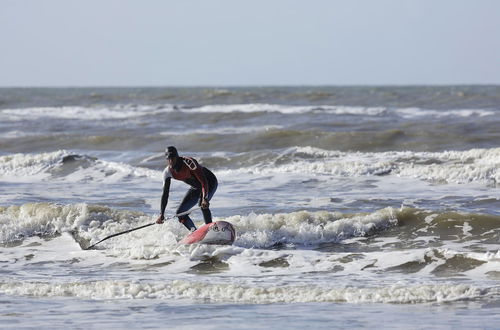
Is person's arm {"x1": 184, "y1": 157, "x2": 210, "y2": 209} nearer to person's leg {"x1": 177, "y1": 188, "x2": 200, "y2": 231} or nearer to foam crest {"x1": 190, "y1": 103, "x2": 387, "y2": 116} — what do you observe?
person's leg {"x1": 177, "y1": 188, "x2": 200, "y2": 231}

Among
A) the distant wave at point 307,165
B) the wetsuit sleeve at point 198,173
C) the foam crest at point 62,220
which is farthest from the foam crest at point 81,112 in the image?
the wetsuit sleeve at point 198,173

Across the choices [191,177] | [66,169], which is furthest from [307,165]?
[191,177]

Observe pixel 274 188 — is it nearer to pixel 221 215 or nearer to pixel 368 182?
pixel 368 182

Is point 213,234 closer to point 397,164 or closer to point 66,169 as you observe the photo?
point 397,164

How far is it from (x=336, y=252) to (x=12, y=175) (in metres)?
12.9

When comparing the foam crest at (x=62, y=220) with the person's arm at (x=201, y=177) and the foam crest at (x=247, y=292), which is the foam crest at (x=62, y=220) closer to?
the person's arm at (x=201, y=177)

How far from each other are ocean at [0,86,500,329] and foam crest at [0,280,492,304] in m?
0.02

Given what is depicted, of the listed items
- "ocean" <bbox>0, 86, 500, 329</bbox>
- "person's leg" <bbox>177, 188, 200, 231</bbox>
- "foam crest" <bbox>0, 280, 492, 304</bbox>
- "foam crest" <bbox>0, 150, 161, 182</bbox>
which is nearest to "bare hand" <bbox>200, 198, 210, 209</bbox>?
"person's leg" <bbox>177, 188, 200, 231</bbox>

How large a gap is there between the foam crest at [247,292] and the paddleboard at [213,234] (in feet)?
6.90

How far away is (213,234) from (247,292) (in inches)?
108

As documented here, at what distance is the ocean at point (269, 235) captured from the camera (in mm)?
10016

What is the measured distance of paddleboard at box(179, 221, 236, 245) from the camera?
13.5m

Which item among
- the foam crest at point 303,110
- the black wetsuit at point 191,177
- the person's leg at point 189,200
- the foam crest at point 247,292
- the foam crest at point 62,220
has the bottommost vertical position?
the foam crest at point 62,220

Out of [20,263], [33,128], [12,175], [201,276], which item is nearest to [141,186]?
[12,175]
